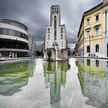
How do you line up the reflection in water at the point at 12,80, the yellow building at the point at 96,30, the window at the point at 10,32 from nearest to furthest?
the reflection in water at the point at 12,80 < the yellow building at the point at 96,30 < the window at the point at 10,32

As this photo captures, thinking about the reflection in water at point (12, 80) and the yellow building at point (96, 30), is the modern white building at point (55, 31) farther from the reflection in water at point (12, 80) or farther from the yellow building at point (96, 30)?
the reflection in water at point (12, 80)

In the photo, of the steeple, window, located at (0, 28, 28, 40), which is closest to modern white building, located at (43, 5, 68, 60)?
the steeple

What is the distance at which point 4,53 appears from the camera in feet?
130

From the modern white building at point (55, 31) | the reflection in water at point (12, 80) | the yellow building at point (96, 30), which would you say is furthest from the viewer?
the modern white building at point (55, 31)

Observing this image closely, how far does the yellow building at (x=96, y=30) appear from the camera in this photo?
94.4 feet

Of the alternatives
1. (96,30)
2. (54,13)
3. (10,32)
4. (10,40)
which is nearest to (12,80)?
(96,30)

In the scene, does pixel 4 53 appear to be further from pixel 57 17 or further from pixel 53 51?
pixel 57 17

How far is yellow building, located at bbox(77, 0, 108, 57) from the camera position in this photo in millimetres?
28766

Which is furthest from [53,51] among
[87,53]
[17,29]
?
[17,29]

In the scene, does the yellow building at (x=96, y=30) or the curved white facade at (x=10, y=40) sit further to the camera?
the curved white facade at (x=10, y=40)

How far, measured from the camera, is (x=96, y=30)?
105 feet

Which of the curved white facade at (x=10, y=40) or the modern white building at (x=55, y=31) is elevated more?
the modern white building at (x=55, y=31)

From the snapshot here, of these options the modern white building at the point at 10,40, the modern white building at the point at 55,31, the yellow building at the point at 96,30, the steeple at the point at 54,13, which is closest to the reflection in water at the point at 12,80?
the yellow building at the point at 96,30

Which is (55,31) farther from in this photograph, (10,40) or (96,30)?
(96,30)
